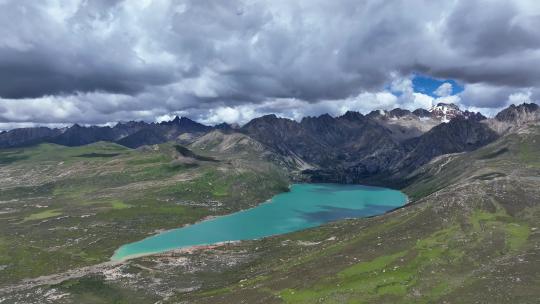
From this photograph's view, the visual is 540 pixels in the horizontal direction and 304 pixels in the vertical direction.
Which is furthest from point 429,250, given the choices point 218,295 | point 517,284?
point 218,295

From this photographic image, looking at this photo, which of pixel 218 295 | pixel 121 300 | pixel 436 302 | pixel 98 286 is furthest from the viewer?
pixel 98 286

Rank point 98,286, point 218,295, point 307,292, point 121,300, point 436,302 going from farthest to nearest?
point 98,286, point 121,300, point 218,295, point 307,292, point 436,302

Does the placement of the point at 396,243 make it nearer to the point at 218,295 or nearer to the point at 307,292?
the point at 307,292

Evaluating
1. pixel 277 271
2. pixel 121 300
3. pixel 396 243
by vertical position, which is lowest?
pixel 121 300

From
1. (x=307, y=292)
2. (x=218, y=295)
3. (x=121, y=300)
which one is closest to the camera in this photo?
(x=307, y=292)

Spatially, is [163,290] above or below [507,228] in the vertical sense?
below

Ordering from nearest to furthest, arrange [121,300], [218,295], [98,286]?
1. [218,295]
2. [121,300]
3. [98,286]

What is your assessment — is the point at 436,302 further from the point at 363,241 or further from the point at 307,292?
the point at 363,241

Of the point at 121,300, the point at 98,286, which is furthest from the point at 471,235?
the point at 98,286

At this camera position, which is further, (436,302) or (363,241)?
(363,241)
